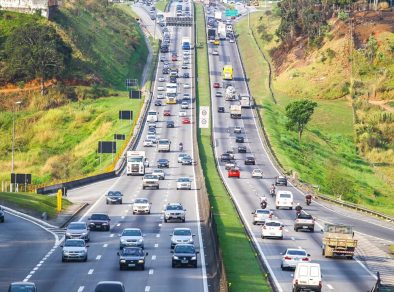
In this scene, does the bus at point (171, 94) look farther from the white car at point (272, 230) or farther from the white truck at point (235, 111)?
the white car at point (272, 230)

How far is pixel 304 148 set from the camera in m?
168

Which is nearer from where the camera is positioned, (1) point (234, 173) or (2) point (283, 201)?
(2) point (283, 201)

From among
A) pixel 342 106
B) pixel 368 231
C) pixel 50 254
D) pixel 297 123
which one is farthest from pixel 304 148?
pixel 50 254

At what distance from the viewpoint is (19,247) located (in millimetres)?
71000

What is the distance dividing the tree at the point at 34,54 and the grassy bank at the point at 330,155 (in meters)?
34.9

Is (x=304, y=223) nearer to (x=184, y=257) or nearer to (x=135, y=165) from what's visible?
(x=184, y=257)

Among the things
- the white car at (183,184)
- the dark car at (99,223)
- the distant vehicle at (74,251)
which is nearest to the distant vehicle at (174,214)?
the dark car at (99,223)

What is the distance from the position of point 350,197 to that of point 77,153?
41.4 metres

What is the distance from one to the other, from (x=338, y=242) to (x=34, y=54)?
406 ft

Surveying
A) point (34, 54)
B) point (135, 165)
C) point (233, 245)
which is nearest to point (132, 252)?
point (233, 245)

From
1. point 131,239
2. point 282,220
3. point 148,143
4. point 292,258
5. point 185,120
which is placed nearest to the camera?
point 292,258

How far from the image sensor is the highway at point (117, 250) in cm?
5775

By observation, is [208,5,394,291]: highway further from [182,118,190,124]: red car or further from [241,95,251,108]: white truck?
[241,95,251,108]: white truck

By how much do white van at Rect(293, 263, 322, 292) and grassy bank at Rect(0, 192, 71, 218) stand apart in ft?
123
